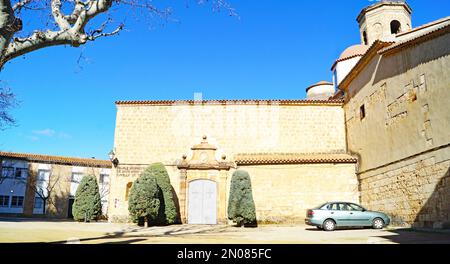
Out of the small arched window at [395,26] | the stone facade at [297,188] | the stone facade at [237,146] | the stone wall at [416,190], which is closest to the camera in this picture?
the stone wall at [416,190]

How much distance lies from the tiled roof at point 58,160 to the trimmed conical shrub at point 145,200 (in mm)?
23848

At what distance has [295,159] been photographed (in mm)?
15406

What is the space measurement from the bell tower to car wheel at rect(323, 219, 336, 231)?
51.5ft

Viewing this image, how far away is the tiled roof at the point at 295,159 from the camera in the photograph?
1524 cm

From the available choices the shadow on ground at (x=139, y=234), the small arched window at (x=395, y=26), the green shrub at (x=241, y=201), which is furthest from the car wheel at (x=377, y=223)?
the small arched window at (x=395, y=26)

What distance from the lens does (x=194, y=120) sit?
16.9 meters

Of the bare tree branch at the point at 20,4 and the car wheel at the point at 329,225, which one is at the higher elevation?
the bare tree branch at the point at 20,4

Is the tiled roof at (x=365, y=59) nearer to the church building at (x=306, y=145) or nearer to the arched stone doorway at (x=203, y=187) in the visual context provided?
the church building at (x=306, y=145)

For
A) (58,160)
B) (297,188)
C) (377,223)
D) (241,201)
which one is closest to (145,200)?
(241,201)

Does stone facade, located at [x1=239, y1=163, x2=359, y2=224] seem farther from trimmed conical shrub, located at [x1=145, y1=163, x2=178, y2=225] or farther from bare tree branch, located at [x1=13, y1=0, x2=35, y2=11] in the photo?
bare tree branch, located at [x1=13, y1=0, x2=35, y2=11]

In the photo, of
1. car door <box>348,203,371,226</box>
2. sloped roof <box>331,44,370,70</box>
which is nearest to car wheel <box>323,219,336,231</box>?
car door <box>348,203,371,226</box>
